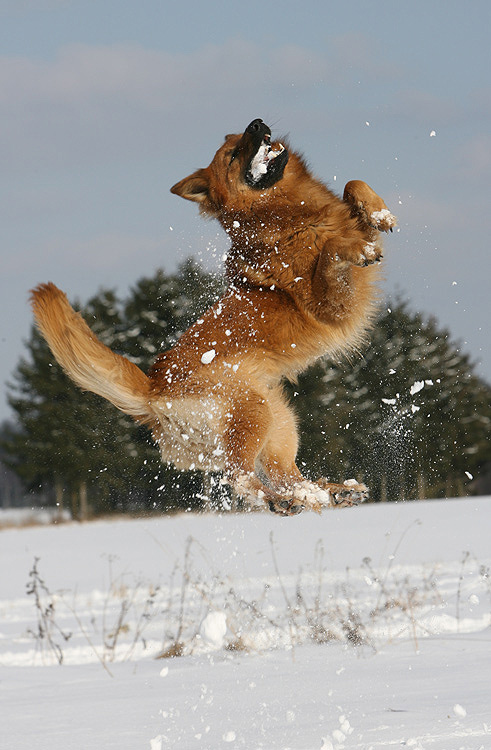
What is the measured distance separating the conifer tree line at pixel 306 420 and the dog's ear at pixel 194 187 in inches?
37.5

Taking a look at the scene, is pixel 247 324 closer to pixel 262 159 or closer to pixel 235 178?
pixel 235 178

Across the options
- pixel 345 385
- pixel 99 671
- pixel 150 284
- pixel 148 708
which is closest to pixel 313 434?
pixel 345 385

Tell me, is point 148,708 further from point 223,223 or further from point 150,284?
point 150,284

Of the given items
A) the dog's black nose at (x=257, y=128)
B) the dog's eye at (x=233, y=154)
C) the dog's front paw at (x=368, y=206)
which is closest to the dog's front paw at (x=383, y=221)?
the dog's front paw at (x=368, y=206)

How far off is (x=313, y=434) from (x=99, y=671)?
34.1 feet

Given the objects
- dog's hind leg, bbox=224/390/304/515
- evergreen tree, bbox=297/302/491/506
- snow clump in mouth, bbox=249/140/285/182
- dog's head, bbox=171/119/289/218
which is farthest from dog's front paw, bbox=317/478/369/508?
evergreen tree, bbox=297/302/491/506

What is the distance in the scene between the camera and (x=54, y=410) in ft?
82.5

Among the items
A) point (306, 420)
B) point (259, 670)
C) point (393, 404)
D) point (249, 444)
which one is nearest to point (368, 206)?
point (249, 444)

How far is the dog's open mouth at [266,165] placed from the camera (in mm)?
4227

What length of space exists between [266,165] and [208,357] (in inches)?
43.6

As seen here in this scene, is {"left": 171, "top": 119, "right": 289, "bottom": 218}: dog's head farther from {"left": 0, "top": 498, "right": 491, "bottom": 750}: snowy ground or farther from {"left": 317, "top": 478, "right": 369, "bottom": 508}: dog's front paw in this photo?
{"left": 0, "top": 498, "right": 491, "bottom": 750}: snowy ground

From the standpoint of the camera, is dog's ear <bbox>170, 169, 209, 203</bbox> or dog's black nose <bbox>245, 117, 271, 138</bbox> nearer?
dog's black nose <bbox>245, 117, 271, 138</bbox>

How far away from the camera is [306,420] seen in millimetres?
15945

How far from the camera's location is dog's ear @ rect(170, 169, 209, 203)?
4.21 metres
